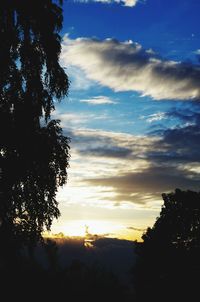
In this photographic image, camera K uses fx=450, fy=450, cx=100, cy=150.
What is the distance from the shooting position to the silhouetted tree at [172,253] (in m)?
46.3

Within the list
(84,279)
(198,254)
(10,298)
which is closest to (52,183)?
(10,298)

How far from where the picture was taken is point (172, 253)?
48.4 m

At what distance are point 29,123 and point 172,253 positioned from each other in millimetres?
35763

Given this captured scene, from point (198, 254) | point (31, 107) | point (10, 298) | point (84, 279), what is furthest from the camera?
point (198, 254)

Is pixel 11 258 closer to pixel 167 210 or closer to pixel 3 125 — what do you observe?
pixel 3 125

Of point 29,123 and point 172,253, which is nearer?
point 29,123

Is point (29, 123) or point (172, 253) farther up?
point (29, 123)

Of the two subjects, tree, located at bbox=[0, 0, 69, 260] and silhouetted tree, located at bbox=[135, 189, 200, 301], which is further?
silhouetted tree, located at bbox=[135, 189, 200, 301]

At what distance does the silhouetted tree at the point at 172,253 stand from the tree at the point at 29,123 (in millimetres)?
31549

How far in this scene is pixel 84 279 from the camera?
2716 cm

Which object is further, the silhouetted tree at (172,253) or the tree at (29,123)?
the silhouetted tree at (172,253)

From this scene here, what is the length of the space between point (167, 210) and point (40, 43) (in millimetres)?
36912

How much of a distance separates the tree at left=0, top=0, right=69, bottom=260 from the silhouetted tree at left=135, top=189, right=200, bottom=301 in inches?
1242

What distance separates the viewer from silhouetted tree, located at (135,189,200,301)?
152 ft
